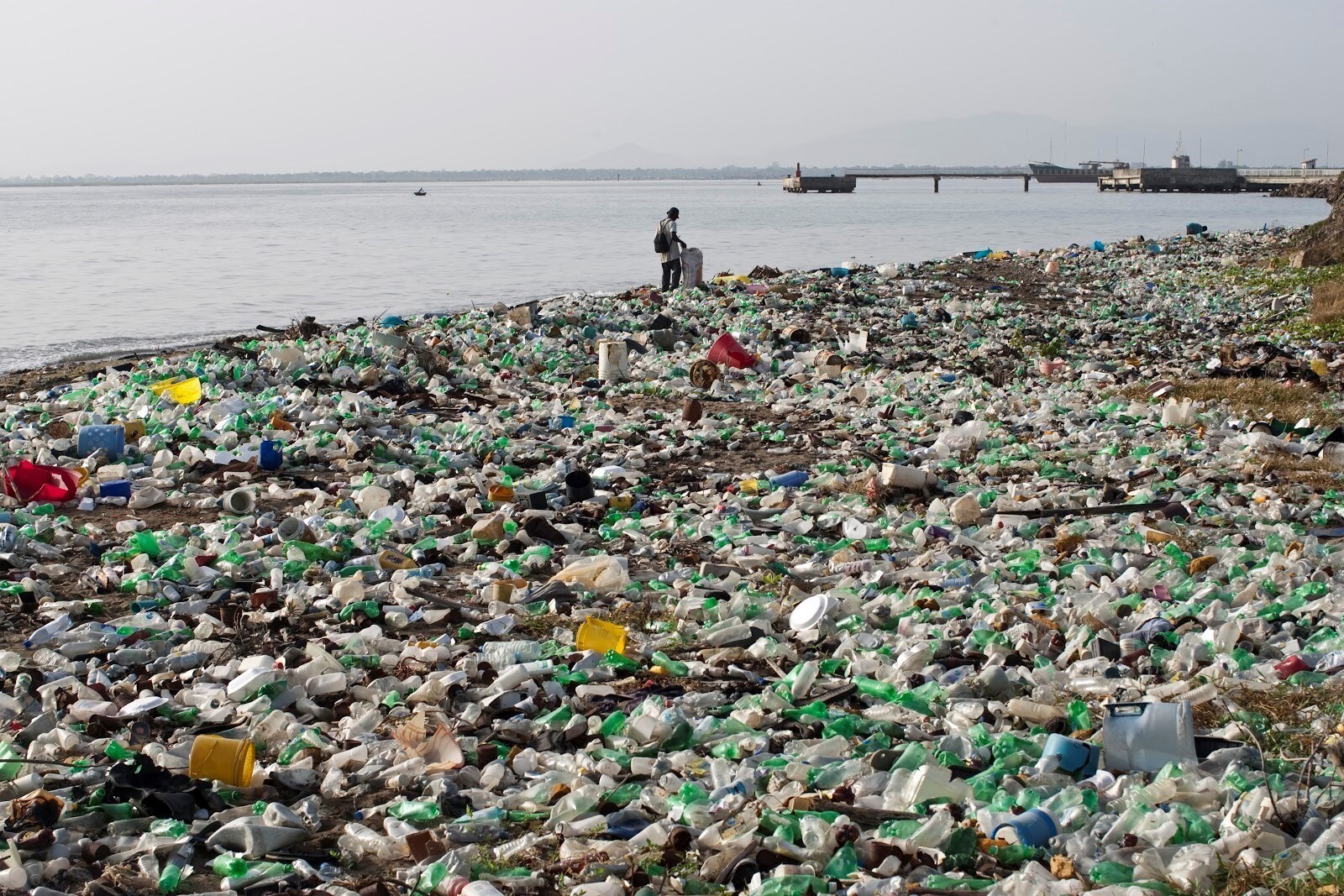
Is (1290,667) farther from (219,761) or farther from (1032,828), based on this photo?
(219,761)

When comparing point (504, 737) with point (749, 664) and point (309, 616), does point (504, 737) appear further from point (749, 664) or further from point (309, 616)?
point (309, 616)

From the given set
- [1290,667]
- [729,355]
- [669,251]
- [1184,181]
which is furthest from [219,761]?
[1184,181]

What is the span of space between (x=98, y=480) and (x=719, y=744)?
209 inches

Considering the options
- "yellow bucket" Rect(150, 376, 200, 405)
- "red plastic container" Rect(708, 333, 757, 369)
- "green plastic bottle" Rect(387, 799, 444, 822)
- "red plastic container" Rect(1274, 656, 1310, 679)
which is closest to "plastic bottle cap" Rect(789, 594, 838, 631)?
"red plastic container" Rect(1274, 656, 1310, 679)

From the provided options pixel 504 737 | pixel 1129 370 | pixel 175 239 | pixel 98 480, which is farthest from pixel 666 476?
pixel 175 239

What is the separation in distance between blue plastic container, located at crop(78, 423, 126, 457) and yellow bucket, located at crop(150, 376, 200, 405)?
1.37 meters

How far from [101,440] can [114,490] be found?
95 cm

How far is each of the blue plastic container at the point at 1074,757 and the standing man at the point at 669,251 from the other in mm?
14418

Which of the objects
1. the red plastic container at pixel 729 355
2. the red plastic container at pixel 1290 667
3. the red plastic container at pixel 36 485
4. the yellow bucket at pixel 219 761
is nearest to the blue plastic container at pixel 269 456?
the red plastic container at pixel 36 485

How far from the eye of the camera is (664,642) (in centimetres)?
486

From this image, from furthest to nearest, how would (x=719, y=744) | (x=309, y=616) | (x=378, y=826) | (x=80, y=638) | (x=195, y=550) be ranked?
(x=195, y=550) → (x=309, y=616) → (x=80, y=638) → (x=719, y=744) → (x=378, y=826)

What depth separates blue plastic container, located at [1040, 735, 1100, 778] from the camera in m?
3.52

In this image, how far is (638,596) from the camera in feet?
17.8

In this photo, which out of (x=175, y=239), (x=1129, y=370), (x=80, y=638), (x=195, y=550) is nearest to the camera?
(x=80, y=638)
